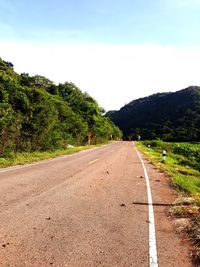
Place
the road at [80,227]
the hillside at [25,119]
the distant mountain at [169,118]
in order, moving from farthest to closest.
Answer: the distant mountain at [169,118], the hillside at [25,119], the road at [80,227]

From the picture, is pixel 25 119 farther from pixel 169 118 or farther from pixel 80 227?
pixel 169 118

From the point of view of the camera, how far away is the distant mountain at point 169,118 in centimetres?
12181

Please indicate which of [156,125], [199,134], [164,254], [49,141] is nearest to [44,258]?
[164,254]

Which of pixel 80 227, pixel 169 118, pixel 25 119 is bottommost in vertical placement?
pixel 80 227

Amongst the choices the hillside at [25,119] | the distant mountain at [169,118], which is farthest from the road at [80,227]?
the distant mountain at [169,118]

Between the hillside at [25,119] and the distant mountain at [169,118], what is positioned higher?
the distant mountain at [169,118]

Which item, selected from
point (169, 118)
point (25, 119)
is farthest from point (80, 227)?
point (169, 118)

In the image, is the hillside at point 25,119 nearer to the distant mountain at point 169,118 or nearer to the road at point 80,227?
the road at point 80,227

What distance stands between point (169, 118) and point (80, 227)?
134 metres

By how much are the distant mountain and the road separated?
108m

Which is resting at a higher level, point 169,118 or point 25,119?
point 169,118

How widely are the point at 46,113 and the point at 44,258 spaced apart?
23.4m

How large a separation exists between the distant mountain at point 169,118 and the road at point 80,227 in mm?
107545

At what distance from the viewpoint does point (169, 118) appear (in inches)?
5418
